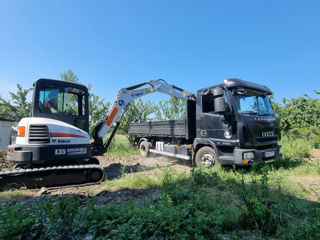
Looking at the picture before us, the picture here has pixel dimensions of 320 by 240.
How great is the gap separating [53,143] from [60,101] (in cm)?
122

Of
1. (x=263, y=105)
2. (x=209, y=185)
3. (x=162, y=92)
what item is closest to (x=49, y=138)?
(x=209, y=185)

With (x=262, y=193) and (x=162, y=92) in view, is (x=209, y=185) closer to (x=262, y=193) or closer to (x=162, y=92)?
(x=262, y=193)

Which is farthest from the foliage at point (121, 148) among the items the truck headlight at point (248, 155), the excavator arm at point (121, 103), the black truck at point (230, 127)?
the truck headlight at point (248, 155)

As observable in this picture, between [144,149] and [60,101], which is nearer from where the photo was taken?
[60,101]

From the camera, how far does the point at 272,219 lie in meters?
2.26

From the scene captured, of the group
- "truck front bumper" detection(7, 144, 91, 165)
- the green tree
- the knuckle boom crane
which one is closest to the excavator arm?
the knuckle boom crane

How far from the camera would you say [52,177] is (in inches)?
169

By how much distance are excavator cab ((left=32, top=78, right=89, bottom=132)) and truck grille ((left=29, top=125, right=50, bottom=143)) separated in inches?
16.8

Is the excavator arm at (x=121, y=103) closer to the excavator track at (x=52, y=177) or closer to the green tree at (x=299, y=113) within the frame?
the excavator track at (x=52, y=177)

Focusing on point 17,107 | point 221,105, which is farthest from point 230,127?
point 17,107

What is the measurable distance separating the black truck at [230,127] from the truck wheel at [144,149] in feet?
7.95

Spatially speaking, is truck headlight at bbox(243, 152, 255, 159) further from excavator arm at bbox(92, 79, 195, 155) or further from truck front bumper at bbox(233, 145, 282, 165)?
excavator arm at bbox(92, 79, 195, 155)

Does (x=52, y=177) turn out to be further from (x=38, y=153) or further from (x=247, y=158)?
Result: (x=247, y=158)

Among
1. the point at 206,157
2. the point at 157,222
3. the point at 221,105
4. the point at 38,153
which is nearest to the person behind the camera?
the point at 157,222
